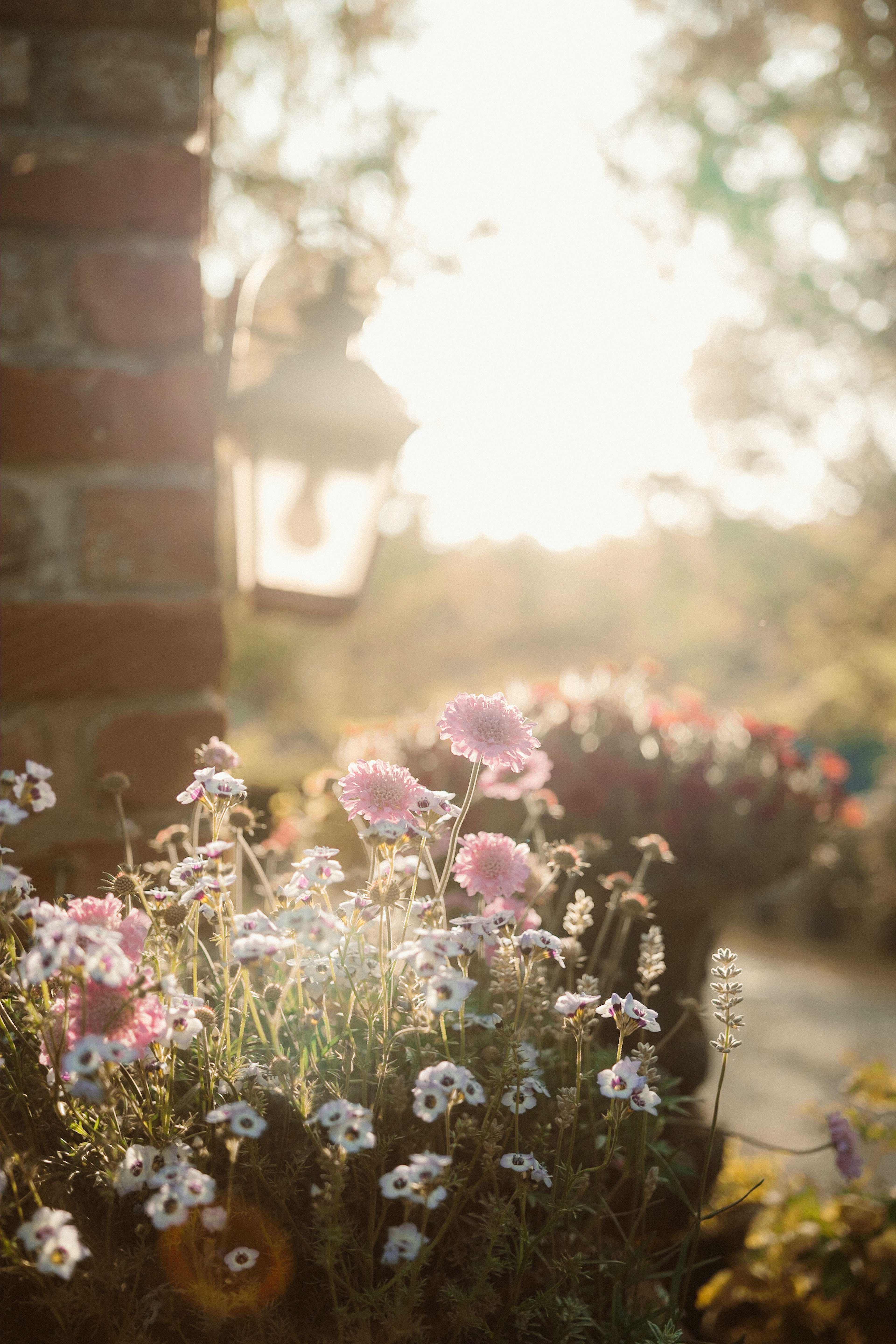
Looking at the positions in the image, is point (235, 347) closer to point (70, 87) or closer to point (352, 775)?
point (70, 87)

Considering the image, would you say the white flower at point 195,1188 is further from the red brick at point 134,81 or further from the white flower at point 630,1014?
Result: the red brick at point 134,81

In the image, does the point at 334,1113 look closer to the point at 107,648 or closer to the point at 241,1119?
the point at 241,1119

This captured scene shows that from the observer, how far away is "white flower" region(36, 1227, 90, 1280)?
726mm

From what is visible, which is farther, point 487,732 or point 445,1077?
point 487,732

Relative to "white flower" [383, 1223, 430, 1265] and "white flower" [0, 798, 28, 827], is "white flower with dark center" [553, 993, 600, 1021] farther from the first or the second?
"white flower" [0, 798, 28, 827]

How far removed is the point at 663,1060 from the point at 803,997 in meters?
4.42

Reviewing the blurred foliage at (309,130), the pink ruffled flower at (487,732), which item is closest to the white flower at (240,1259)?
the pink ruffled flower at (487,732)

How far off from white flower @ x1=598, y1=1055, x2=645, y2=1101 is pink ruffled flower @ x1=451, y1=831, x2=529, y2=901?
24cm

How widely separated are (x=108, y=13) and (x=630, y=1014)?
6.14 feet

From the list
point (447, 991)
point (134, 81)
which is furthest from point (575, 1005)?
point (134, 81)

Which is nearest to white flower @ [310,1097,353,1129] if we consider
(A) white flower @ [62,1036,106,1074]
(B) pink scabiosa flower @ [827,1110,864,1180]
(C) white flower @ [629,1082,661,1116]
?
(A) white flower @ [62,1036,106,1074]

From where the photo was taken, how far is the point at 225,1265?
0.93 metres

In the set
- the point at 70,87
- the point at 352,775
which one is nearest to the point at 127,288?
the point at 70,87

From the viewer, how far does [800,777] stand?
3.35m
